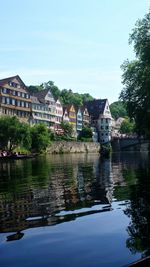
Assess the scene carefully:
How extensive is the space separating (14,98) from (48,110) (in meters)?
21.5

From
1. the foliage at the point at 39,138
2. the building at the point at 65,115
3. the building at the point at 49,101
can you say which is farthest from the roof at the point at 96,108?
the foliage at the point at 39,138

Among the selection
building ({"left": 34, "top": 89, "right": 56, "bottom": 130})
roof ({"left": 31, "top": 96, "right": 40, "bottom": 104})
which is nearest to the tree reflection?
roof ({"left": 31, "top": 96, "right": 40, "bottom": 104})

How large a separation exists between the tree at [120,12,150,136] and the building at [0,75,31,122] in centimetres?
5138

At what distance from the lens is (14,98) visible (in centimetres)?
10425

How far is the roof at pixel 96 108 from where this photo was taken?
163625 mm

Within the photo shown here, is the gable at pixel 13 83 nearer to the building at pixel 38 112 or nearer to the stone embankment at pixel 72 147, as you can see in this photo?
the building at pixel 38 112

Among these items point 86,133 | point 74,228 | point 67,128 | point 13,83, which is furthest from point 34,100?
point 74,228

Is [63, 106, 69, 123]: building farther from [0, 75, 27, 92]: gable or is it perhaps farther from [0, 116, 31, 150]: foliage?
[0, 116, 31, 150]: foliage

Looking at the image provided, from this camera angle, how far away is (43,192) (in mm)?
20984

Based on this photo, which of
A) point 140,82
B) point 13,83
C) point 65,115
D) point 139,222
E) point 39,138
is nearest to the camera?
point 139,222

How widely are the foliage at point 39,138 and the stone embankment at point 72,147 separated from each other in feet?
24.3

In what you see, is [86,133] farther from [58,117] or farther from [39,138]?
[39,138]

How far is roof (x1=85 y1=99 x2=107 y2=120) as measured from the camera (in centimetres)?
16362

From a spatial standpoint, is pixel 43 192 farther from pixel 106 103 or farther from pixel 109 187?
pixel 106 103
